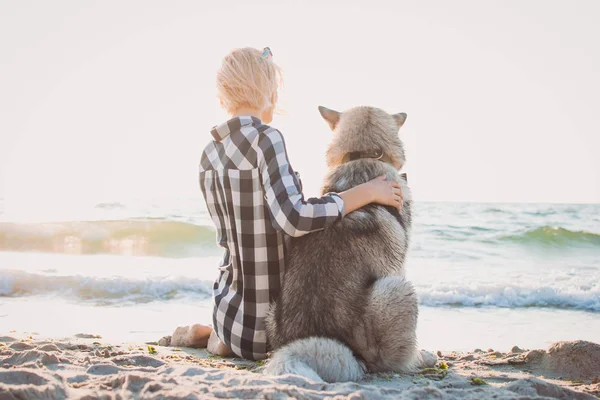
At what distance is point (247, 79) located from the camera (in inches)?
144

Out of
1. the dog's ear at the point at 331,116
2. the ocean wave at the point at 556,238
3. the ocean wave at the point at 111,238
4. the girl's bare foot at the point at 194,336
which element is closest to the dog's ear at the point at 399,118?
the dog's ear at the point at 331,116

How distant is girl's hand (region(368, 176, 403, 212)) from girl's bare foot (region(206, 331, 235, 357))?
1.58m

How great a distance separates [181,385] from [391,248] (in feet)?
5.33

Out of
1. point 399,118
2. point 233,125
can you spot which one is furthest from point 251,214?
point 399,118

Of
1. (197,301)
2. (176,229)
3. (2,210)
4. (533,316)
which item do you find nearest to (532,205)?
(176,229)

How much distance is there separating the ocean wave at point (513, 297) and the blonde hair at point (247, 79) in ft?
20.6

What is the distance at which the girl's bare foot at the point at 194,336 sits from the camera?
15.4 ft

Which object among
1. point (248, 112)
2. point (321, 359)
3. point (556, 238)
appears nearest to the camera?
point (321, 359)

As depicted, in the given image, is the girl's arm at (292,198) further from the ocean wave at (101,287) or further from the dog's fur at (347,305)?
the ocean wave at (101,287)

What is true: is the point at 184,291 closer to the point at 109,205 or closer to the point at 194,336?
the point at 194,336

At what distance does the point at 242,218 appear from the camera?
3.62m

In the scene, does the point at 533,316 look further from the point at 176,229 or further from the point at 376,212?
the point at 176,229

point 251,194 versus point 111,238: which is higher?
point 251,194

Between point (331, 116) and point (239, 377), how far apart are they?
2335 millimetres
